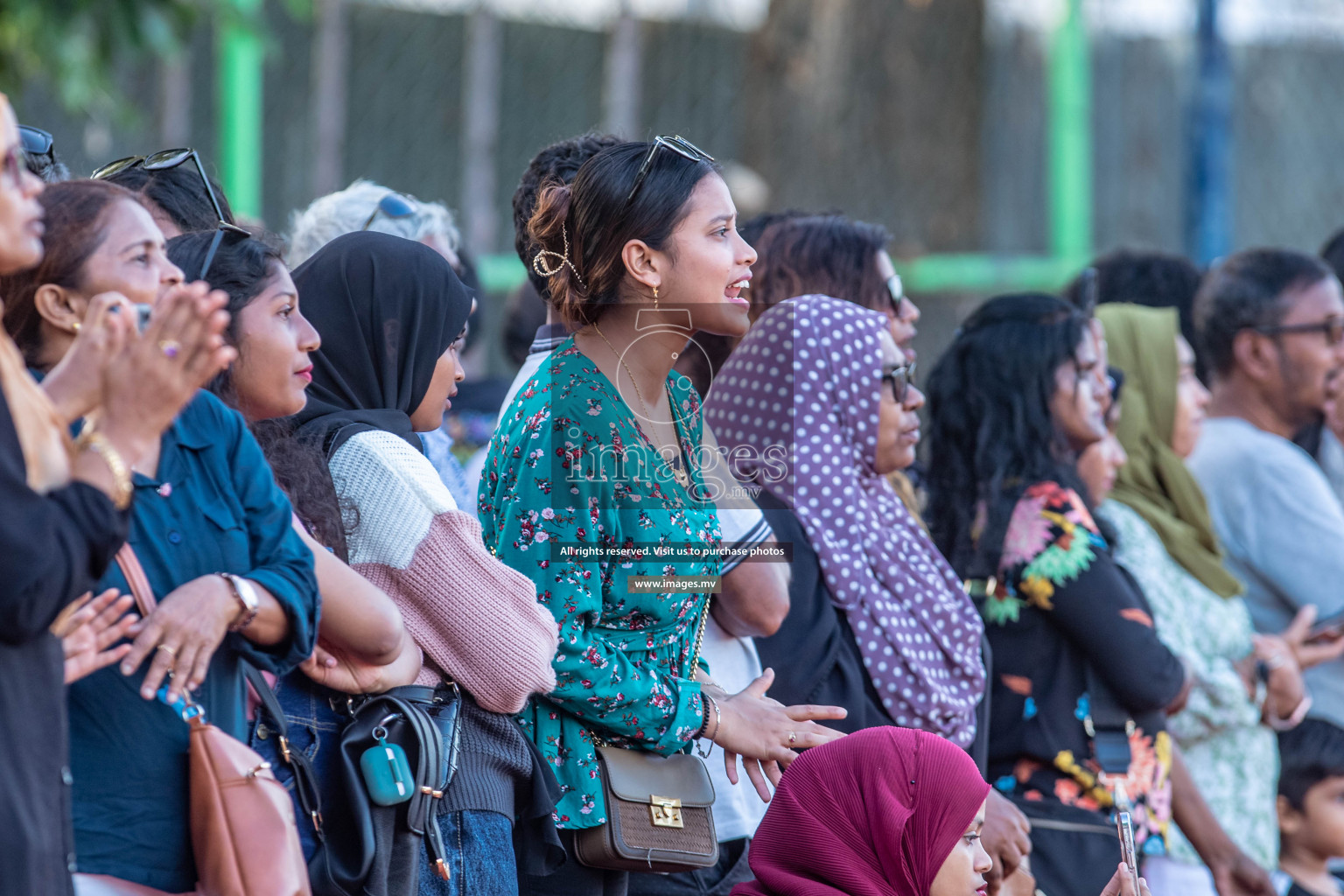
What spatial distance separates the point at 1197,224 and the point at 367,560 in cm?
527

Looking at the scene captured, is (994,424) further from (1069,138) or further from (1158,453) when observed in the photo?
(1069,138)

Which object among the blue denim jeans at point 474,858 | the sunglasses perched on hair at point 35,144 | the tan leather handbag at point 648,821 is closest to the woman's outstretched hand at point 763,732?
the tan leather handbag at point 648,821

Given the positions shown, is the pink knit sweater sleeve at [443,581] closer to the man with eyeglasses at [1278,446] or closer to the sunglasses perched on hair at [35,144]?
the sunglasses perched on hair at [35,144]

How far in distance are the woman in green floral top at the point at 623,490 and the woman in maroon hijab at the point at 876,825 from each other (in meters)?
0.11

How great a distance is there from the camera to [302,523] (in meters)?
2.55

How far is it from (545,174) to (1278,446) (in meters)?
2.83

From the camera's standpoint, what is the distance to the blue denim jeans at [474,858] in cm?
261

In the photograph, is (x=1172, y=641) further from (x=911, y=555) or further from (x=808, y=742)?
(x=808, y=742)

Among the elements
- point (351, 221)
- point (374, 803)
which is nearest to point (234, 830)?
point (374, 803)

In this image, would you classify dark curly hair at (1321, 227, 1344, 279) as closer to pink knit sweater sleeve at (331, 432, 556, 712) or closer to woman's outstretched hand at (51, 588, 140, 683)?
pink knit sweater sleeve at (331, 432, 556, 712)

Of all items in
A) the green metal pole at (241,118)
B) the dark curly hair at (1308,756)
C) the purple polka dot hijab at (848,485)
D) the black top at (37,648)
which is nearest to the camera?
the black top at (37,648)

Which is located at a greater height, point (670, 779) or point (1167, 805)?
point (670, 779)

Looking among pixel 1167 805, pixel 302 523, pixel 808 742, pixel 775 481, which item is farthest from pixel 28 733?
pixel 1167 805

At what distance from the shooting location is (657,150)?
297cm
